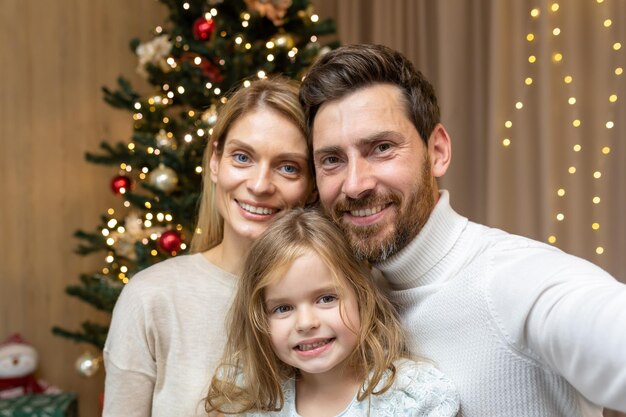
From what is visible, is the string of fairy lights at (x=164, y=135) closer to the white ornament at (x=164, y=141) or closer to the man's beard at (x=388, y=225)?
the white ornament at (x=164, y=141)

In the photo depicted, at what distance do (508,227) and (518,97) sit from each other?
0.68 m

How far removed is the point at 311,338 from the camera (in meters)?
1.70

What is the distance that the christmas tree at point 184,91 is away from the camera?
3.48 metres

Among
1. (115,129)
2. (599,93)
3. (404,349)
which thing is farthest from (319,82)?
(115,129)

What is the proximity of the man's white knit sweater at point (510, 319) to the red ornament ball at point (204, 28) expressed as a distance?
2025 mm

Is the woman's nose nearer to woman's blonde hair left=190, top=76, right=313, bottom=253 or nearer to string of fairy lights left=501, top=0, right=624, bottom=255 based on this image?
woman's blonde hair left=190, top=76, right=313, bottom=253

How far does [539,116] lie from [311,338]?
8.08ft

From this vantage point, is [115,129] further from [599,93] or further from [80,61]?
[599,93]

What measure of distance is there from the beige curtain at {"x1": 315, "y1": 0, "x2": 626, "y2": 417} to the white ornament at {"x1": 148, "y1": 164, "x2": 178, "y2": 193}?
1.54 m

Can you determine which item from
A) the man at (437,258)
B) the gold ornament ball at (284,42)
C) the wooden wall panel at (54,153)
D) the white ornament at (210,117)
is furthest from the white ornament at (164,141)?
the man at (437,258)

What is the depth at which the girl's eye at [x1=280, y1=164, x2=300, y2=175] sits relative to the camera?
78.3 inches

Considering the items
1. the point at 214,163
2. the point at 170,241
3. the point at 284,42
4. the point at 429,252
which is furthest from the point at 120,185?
the point at 429,252

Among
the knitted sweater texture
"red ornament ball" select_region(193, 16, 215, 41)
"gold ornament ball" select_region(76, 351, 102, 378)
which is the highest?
"red ornament ball" select_region(193, 16, 215, 41)

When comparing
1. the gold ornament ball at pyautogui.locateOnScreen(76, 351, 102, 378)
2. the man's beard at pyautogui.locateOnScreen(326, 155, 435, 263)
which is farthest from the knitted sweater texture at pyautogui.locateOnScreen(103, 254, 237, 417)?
the gold ornament ball at pyautogui.locateOnScreen(76, 351, 102, 378)
